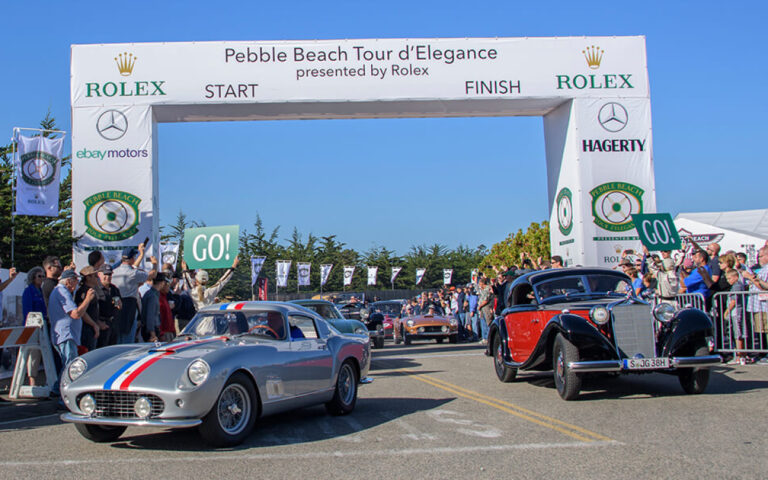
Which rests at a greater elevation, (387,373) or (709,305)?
(709,305)

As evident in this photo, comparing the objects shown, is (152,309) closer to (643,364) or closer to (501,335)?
(501,335)

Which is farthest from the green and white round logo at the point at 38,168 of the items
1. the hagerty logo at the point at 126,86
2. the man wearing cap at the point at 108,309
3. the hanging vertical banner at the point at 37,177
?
the man wearing cap at the point at 108,309

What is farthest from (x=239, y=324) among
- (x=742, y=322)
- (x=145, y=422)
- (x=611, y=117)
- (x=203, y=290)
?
(x=611, y=117)

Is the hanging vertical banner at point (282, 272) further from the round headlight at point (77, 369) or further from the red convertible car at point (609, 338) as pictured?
the round headlight at point (77, 369)

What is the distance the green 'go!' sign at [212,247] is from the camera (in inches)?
544

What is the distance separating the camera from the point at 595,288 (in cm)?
1025

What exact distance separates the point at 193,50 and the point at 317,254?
2246 inches

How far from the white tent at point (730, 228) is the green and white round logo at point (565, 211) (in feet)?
52.6

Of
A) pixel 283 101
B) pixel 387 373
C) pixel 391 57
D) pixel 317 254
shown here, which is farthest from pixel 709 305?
pixel 317 254

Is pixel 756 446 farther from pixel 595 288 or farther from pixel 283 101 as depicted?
pixel 283 101

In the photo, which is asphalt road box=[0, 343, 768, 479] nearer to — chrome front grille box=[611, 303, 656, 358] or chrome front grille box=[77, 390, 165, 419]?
chrome front grille box=[77, 390, 165, 419]

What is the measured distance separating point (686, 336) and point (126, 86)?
1315 cm

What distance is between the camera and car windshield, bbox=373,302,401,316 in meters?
27.2

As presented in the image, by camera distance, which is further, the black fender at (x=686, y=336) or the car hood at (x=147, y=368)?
the black fender at (x=686, y=336)
